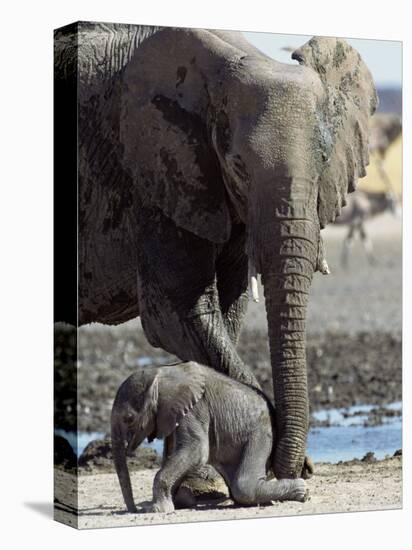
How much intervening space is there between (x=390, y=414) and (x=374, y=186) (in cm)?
1090

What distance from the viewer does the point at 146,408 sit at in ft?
28.8

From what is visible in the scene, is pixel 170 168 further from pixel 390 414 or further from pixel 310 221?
pixel 390 414

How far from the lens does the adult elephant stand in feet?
29.2

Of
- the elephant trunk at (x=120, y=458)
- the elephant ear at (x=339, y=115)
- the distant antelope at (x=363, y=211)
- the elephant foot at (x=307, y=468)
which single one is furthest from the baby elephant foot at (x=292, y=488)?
the distant antelope at (x=363, y=211)

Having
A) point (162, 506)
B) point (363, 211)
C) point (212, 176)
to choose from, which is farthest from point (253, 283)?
point (363, 211)

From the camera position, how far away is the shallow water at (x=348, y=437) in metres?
10.7

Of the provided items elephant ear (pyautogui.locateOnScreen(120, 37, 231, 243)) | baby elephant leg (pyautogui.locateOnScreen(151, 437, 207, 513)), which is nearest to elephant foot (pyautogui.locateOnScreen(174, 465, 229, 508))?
baby elephant leg (pyautogui.locateOnScreen(151, 437, 207, 513))

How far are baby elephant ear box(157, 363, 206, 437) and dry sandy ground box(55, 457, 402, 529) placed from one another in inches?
16.9

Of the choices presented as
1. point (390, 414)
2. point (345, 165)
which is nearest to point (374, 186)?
point (390, 414)

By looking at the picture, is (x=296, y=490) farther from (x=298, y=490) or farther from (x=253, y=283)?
(x=253, y=283)

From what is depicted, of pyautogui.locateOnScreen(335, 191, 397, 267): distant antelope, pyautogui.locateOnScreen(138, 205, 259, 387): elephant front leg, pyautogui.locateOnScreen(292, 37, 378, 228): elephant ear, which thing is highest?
pyautogui.locateOnScreen(292, 37, 378, 228): elephant ear

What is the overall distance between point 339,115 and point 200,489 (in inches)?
75.2

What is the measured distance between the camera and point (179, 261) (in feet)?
30.4

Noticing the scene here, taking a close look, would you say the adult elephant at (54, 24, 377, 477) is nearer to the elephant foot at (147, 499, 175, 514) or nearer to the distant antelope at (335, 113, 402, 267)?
the elephant foot at (147, 499, 175, 514)
